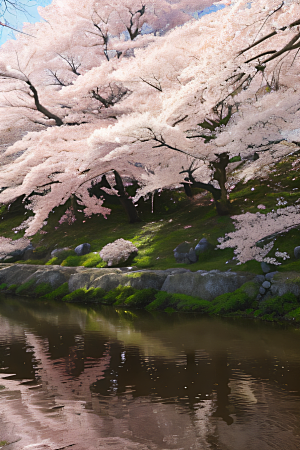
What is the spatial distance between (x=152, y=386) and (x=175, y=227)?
31.6 ft

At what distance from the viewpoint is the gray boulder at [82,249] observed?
1394 centimetres

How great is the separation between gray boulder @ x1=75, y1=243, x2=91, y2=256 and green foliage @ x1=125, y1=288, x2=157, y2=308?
483 cm

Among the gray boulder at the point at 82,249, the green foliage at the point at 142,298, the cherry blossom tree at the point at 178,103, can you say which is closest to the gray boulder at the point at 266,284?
the green foliage at the point at 142,298

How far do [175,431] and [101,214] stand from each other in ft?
49.5

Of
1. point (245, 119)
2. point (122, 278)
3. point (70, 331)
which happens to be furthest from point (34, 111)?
point (70, 331)

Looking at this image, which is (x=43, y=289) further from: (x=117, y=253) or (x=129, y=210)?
(x=129, y=210)

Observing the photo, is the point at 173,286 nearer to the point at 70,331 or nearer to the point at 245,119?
the point at 70,331

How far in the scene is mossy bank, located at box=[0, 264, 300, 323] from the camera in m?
7.88

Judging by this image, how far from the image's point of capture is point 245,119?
8.78m

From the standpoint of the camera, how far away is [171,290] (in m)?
9.41

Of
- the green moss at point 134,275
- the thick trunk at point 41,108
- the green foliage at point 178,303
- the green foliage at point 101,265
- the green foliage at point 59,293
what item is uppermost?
the thick trunk at point 41,108

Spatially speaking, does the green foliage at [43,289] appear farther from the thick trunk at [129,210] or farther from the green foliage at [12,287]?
the thick trunk at [129,210]

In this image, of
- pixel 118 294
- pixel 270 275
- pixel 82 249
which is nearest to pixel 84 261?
pixel 82 249

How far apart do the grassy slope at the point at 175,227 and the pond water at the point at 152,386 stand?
135 inches
